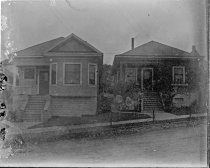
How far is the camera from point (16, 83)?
177 inches

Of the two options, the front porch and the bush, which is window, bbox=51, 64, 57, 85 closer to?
the front porch

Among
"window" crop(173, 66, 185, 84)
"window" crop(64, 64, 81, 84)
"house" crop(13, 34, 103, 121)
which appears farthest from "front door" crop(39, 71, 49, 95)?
"window" crop(173, 66, 185, 84)

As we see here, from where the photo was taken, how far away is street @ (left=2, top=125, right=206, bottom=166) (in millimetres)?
4277

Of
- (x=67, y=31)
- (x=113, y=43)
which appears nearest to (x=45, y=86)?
(x=67, y=31)

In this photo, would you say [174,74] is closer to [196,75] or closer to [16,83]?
[196,75]

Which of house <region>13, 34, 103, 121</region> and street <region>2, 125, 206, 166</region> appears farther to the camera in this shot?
house <region>13, 34, 103, 121</region>

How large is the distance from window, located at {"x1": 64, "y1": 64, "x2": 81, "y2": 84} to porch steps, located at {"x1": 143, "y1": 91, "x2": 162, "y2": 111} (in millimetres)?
1101

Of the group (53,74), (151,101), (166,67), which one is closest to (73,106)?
(53,74)

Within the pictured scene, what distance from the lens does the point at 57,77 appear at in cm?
453

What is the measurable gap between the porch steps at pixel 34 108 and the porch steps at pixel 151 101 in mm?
1607

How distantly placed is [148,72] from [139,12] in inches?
38.1

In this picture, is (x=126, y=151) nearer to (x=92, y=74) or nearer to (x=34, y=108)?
(x=92, y=74)

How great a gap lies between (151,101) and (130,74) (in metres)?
0.55

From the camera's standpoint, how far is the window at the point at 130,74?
451 cm
